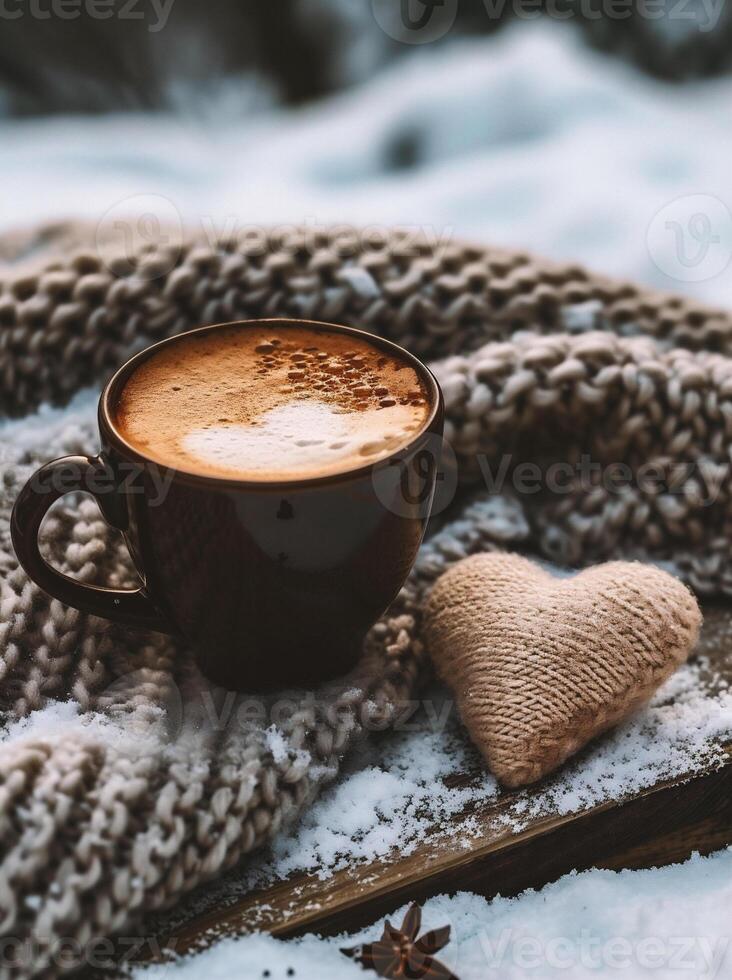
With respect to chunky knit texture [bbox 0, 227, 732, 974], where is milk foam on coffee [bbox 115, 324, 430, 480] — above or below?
above

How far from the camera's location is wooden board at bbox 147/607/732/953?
1.49 ft

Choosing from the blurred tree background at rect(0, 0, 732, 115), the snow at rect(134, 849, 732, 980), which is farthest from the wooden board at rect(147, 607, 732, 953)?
the blurred tree background at rect(0, 0, 732, 115)

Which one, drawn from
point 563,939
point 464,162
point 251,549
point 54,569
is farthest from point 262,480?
point 464,162

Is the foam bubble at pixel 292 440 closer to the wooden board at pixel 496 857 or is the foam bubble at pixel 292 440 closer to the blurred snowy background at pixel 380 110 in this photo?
the wooden board at pixel 496 857

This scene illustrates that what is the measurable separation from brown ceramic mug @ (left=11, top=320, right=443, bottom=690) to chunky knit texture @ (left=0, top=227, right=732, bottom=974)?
34 millimetres

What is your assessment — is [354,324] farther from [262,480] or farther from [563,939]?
[563,939]

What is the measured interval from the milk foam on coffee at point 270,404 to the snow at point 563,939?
22 cm

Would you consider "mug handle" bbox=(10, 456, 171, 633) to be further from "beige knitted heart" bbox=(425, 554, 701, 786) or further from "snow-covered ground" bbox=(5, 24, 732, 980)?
"snow-covered ground" bbox=(5, 24, 732, 980)

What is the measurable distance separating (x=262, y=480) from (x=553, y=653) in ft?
0.60

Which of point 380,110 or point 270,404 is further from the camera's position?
point 380,110

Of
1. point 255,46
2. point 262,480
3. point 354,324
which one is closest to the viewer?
point 262,480

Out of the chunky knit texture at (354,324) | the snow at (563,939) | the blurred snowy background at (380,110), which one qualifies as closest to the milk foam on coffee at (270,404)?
the chunky knit texture at (354,324)

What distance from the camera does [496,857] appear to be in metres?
0.48

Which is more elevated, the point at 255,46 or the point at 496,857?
the point at 255,46
